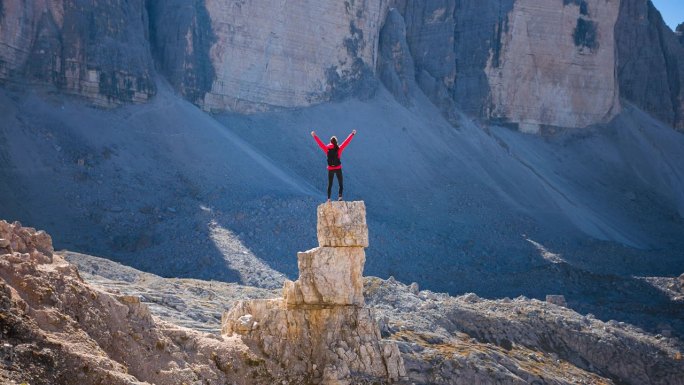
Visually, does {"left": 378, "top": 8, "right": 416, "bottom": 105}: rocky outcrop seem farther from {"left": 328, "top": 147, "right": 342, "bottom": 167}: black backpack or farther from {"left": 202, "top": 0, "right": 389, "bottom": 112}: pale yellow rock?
{"left": 328, "top": 147, "right": 342, "bottom": 167}: black backpack

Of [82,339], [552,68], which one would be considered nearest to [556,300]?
[82,339]

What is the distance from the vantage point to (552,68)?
98.4m

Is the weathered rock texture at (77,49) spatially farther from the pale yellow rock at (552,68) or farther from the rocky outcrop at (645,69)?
the rocky outcrop at (645,69)

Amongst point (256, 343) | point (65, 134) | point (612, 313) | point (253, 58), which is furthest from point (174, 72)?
point (256, 343)

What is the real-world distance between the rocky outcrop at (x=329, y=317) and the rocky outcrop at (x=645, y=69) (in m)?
87.1

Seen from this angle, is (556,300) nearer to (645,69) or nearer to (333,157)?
(333,157)

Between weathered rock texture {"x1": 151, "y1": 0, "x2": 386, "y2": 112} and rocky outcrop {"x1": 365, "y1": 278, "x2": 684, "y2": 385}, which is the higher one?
weathered rock texture {"x1": 151, "y1": 0, "x2": 386, "y2": 112}

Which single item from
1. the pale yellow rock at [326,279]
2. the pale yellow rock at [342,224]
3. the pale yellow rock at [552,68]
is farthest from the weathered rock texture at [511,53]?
the pale yellow rock at [326,279]

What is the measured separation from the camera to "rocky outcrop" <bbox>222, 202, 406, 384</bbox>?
24422 millimetres

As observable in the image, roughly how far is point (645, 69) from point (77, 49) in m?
60.2

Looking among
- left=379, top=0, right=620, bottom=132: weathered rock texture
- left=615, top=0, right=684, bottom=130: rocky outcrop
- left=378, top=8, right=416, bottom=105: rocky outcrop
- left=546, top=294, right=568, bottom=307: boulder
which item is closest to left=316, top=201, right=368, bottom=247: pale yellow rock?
left=546, top=294, right=568, bottom=307: boulder

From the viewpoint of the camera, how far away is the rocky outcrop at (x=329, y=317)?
24422 mm

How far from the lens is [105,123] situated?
2625 inches

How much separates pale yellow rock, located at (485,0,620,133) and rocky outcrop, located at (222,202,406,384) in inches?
2853
